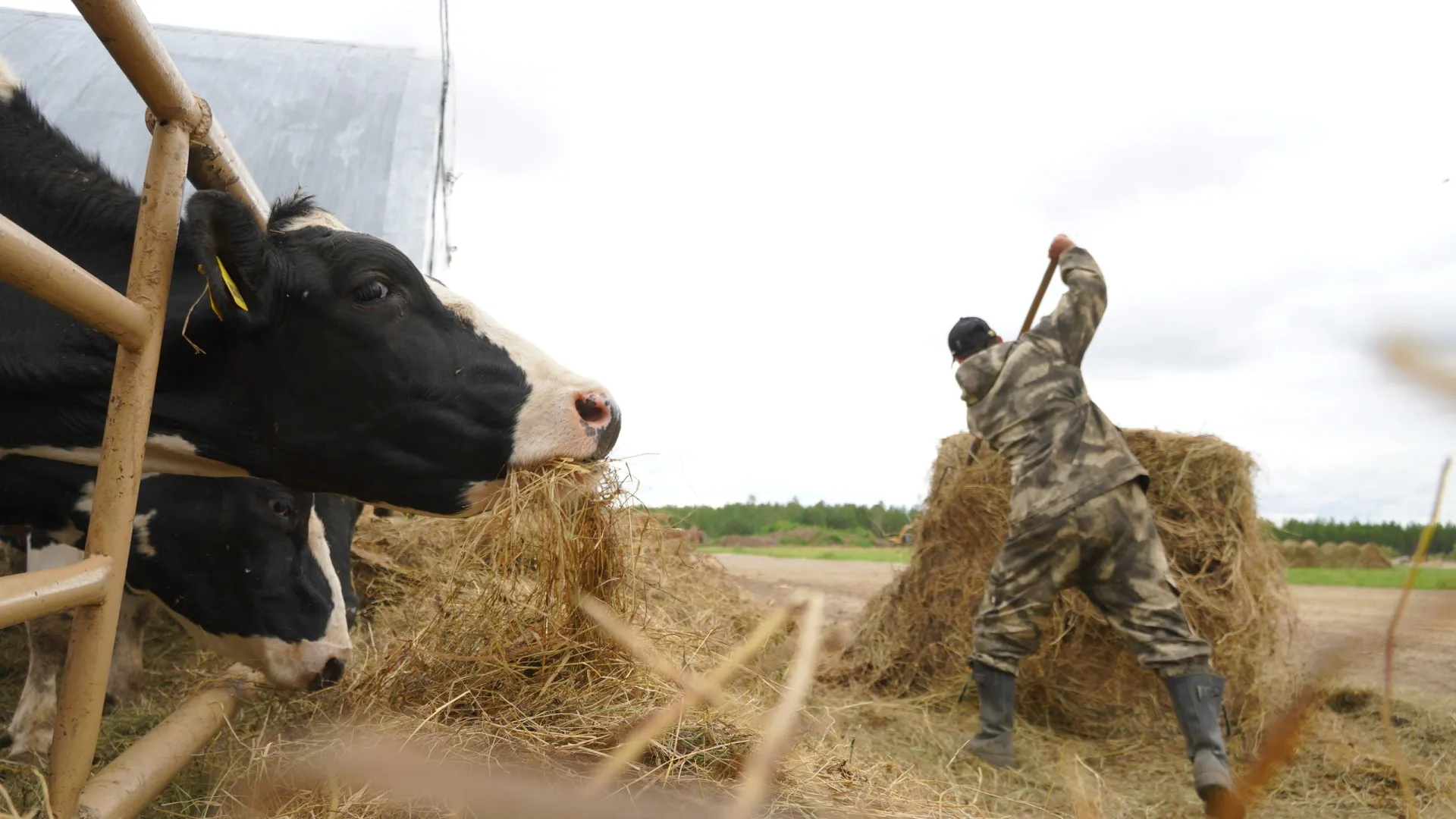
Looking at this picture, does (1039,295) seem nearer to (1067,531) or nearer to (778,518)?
(1067,531)

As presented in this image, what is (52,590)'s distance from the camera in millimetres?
1528

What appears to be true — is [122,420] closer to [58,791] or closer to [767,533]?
[58,791]

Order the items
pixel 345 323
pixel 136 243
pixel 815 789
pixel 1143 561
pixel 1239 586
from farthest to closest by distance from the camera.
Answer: pixel 1239 586 < pixel 1143 561 < pixel 345 323 < pixel 815 789 < pixel 136 243

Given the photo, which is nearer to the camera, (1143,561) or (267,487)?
(267,487)

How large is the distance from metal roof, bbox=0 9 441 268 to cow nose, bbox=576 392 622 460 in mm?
5715

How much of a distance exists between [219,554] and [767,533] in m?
25.3

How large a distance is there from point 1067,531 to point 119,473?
3.50m

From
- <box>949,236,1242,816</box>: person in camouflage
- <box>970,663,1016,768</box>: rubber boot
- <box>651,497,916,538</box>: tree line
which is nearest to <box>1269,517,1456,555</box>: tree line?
<box>949,236,1242,816</box>: person in camouflage

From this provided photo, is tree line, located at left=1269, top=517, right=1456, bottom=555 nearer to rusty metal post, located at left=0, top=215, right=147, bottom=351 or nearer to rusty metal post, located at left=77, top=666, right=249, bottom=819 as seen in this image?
rusty metal post, located at left=0, top=215, right=147, bottom=351

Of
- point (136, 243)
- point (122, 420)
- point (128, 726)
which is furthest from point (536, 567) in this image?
point (128, 726)

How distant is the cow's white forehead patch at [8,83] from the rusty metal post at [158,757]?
168cm

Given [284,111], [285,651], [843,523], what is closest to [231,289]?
[285,651]

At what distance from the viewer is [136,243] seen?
1890 mm

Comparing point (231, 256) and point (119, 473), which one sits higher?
point (231, 256)
